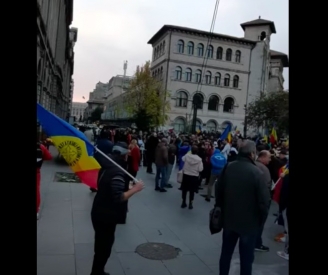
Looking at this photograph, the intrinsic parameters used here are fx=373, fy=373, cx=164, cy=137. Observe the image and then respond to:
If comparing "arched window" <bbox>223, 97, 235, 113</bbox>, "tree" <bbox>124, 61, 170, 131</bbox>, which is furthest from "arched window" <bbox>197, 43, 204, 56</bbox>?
"tree" <bbox>124, 61, 170, 131</bbox>

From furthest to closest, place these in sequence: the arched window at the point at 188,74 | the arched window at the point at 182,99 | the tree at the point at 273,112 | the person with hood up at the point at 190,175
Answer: the arched window at the point at 188,74 → the arched window at the point at 182,99 → the tree at the point at 273,112 → the person with hood up at the point at 190,175

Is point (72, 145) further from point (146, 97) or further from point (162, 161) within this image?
point (146, 97)

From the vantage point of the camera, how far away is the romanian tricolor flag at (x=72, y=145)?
435 centimetres

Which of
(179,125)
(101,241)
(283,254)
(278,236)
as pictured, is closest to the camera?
(101,241)

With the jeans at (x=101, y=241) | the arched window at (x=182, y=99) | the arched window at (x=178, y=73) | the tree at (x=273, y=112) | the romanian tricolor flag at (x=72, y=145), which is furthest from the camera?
the arched window at (x=182, y=99)

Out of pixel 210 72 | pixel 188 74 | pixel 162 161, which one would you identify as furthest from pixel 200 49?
pixel 162 161

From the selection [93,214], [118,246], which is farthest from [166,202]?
[93,214]

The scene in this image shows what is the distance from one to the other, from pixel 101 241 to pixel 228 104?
59082 millimetres

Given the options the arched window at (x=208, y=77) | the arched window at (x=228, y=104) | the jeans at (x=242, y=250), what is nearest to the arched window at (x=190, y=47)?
the arched window at (x=208, y=77)

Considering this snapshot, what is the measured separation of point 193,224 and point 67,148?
15.3ft

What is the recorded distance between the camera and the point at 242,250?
4.59 meters

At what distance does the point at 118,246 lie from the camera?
6.50 m

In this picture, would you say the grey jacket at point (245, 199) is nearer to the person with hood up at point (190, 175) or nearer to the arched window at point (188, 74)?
the person with hood up at point (190, 175)
